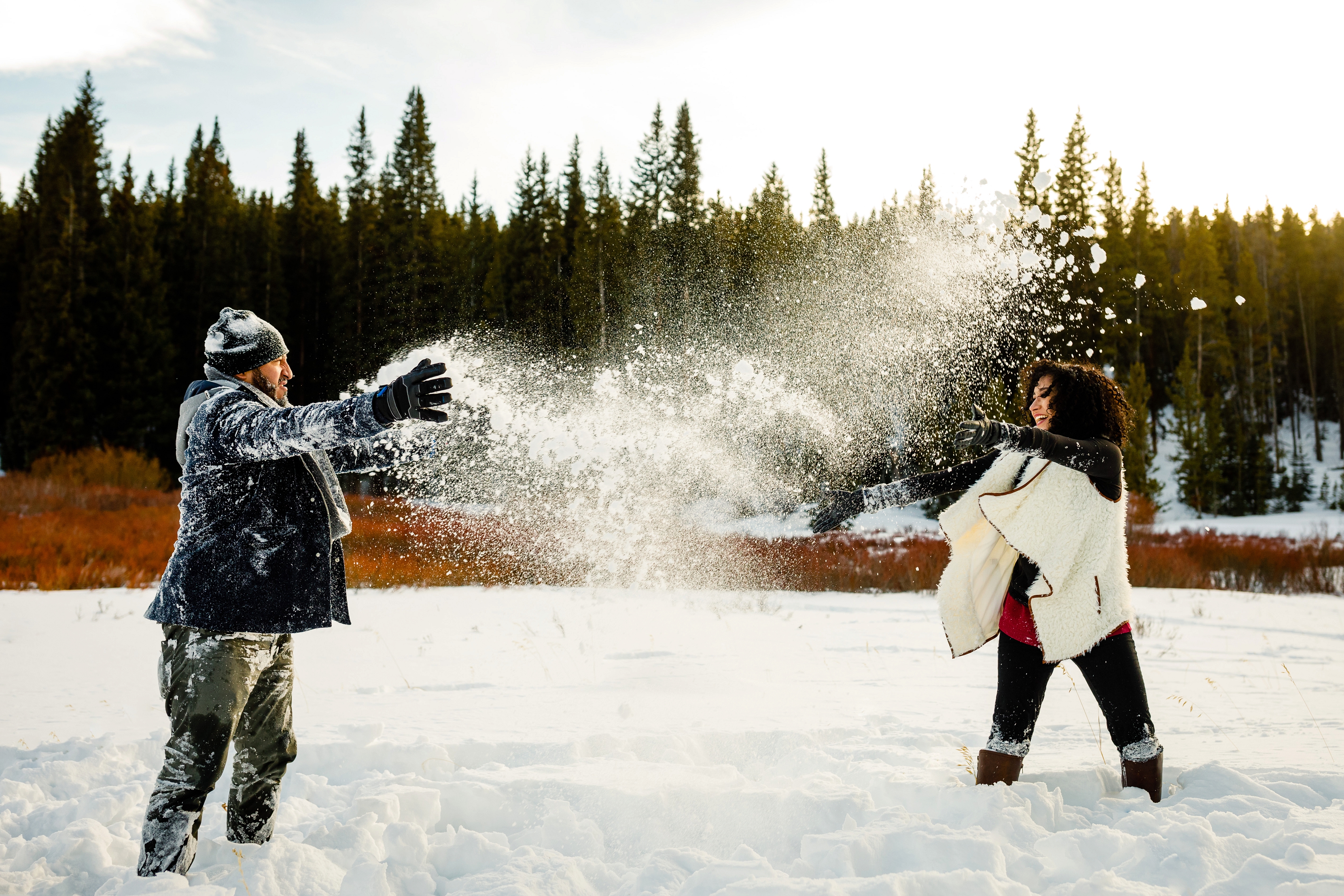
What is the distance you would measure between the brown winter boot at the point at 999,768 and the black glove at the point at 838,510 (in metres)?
1.07

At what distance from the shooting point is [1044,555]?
3.06m

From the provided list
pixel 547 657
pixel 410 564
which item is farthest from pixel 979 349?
pixel 547 657

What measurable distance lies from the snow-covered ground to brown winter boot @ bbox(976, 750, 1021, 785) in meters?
0.06

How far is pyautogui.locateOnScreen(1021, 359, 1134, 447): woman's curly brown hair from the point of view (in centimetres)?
314

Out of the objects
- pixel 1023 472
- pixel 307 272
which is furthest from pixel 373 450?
pixel 307 272

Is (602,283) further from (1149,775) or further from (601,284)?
(1149,775)

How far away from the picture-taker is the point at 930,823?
9.54ft

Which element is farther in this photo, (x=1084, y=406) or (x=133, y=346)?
(x=133, y=346)

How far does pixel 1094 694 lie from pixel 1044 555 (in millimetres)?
535

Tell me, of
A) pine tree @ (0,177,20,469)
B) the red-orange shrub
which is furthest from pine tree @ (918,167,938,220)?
pine tree @ (0,177,20,469)

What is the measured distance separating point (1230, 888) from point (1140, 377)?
34165 millimetres

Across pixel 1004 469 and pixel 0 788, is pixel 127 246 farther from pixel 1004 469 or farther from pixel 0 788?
pixel 1004 469

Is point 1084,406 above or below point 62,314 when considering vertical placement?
below

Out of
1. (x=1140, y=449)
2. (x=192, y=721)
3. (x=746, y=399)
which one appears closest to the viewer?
(x=192, y=721)
